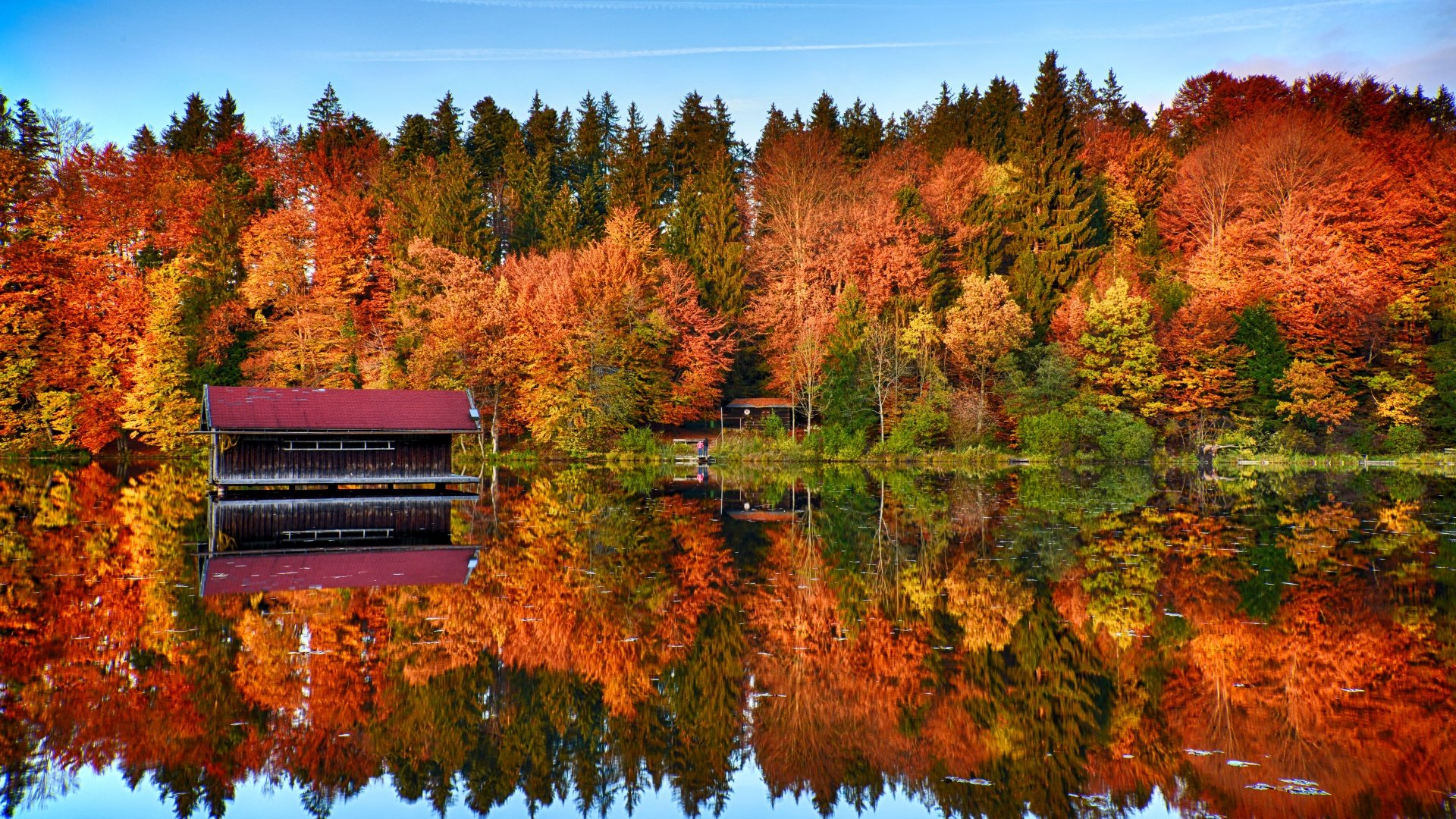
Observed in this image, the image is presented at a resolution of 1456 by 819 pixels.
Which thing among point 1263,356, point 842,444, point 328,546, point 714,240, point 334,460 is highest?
point 714,240

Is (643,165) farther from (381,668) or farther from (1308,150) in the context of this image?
(381,668)

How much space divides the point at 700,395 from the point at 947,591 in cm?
3412

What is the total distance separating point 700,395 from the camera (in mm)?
46031

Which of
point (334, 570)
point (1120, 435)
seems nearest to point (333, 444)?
point (334, 570)

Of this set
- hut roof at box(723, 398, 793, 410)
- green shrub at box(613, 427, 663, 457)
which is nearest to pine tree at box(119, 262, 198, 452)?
green shrub at box(613, 427, 663, 457)

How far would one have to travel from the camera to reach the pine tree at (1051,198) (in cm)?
4925

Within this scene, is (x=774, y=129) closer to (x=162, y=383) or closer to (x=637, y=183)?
(x=637, y=183)

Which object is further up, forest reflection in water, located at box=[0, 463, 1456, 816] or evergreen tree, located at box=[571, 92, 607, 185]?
evergreen tree, located at box=[571, 92, 607, 185]

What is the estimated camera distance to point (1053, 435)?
4103cm

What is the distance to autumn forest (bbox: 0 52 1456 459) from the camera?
140ft

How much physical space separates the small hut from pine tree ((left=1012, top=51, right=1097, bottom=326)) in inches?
513

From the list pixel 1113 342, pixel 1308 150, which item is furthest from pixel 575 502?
pixel 1308 150

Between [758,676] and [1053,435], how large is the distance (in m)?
34.9

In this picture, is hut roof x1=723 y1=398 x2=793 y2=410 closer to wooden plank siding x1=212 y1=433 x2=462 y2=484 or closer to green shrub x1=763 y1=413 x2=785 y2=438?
green shrub x1=763 y1=413 x2=785 y2=438
